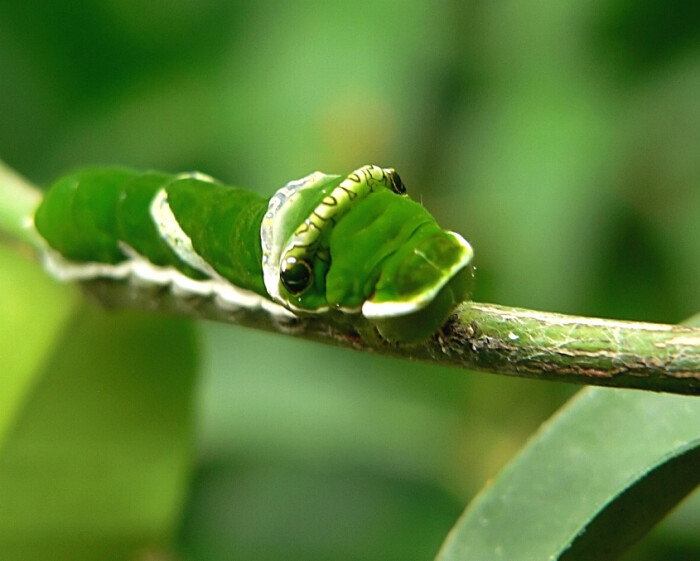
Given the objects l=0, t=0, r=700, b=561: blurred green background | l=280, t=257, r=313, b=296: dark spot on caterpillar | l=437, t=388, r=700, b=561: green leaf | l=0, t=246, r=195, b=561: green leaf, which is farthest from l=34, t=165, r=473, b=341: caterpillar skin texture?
l=0, t=0, r=700, b=561: blurred green background

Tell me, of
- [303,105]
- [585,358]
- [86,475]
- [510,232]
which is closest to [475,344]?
[585,358]

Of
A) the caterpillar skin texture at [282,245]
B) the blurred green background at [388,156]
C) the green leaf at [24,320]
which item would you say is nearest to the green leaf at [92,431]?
the green leaf at [24,320]

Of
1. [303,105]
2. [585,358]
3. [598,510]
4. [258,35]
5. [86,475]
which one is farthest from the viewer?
[258,35]

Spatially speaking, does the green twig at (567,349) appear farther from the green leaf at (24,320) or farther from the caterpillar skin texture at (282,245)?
the green leaf at (24,320)

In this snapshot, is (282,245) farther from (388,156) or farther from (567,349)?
(388,156)

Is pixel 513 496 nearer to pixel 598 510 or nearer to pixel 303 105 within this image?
pixel 598 510

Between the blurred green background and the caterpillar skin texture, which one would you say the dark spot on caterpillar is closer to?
the caterpillar skin texture
